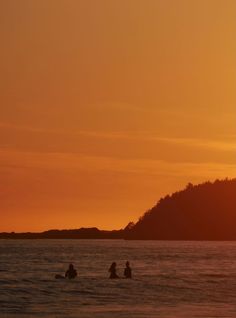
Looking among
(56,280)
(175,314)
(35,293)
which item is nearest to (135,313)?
(175,314)

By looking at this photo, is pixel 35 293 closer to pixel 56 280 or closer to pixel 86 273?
pixel 56 280

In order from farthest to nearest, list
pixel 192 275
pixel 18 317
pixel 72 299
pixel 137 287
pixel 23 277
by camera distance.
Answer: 1. pixel 192 275
2. pixel 23 277
3. pixel 137 287
4. pixel 72 299
5. pixel 18 317

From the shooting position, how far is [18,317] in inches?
1919

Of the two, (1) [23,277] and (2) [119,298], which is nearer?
(2) [119,298]

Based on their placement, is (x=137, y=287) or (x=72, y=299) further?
(x=137, y=287)

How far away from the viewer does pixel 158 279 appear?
8444cm

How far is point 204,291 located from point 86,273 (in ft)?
95.1

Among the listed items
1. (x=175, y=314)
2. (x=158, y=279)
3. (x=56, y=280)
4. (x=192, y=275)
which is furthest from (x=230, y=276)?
(x=175, y=314)

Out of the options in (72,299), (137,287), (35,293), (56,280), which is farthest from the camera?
(56,280)

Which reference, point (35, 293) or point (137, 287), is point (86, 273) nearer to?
point (137, 287)

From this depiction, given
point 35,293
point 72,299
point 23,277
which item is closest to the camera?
point 72,299

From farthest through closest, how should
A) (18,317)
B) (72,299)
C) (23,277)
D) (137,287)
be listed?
(23,277) → (137,287) → (72,299) → (18,317)

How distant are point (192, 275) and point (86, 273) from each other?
33.4 feet

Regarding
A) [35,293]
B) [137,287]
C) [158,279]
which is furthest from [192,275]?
[35,293]
